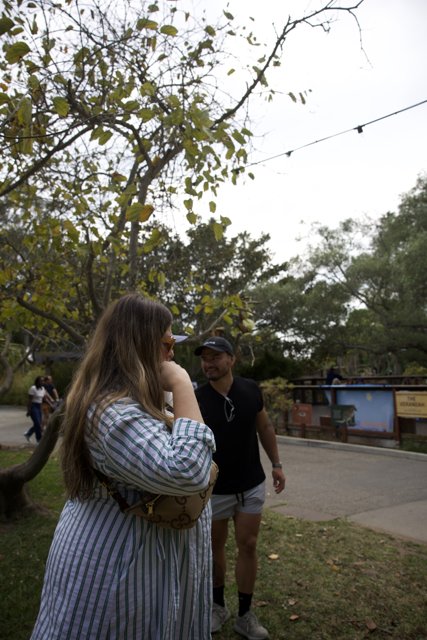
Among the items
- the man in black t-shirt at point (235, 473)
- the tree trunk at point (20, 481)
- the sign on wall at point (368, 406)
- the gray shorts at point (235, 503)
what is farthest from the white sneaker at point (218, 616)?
the sign on wall at point (368, 406)

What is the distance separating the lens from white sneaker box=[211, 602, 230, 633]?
3690 millimetres

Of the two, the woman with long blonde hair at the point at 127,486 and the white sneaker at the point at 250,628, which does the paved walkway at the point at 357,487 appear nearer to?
the white sneaker at the point at 250,628

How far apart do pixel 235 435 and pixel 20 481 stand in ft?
10.4

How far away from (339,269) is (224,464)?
68.9 feet

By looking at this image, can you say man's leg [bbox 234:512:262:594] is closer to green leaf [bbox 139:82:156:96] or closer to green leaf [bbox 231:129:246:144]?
green leaf [bbox 231:129:246:144]

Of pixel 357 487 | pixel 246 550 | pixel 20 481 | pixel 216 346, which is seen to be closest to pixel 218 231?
pixel 216 346

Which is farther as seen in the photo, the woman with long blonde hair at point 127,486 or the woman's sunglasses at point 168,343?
the woman's sunglasses at point 168,343

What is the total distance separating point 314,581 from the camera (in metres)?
4.50

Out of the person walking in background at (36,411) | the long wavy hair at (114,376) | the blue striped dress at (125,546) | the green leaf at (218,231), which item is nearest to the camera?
the blue striped dress at (125,546)

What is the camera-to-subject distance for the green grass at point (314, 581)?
12.3 ft

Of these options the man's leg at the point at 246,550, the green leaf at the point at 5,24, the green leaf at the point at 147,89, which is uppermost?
the green leaf at the point at 147,89

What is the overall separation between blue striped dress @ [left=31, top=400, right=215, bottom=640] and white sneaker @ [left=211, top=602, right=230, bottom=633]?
2046 millimetres

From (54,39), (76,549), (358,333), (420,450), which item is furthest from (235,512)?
(358,333)

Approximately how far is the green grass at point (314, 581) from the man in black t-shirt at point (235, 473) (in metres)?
0.24
